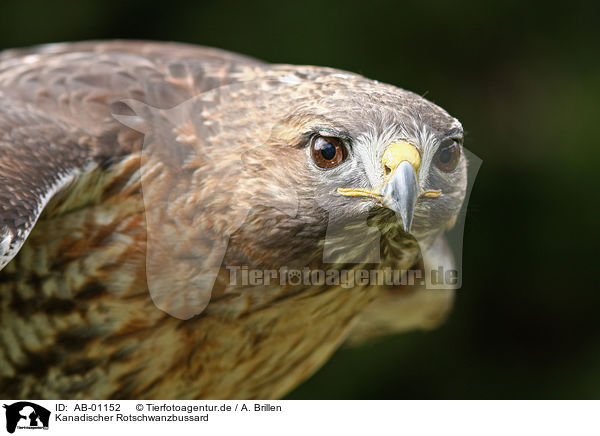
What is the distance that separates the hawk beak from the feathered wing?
75cm

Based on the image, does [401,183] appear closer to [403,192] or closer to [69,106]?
[403,192]

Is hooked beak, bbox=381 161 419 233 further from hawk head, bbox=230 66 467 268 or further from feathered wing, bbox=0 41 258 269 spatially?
feathered wing, bbox=0 41 258 269

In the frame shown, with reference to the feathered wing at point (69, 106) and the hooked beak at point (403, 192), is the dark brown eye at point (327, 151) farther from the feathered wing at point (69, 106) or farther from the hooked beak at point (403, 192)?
the feathered wing at point (69, 106)

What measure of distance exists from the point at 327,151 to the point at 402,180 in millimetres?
233

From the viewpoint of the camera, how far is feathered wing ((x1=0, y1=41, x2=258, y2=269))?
79.7 inches
